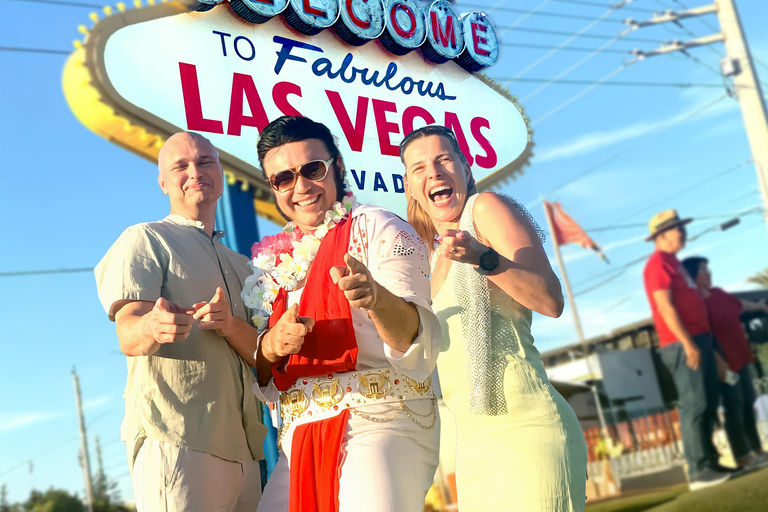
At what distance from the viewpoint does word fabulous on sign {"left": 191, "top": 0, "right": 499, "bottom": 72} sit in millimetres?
3195

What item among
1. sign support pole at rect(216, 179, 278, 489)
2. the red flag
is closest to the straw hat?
the red flag

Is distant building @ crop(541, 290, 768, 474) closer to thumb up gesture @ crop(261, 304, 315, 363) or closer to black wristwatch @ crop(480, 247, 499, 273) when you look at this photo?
black wristwatch @ crop(480, 247, 499, 273)

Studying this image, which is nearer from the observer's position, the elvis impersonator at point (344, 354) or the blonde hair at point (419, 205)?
the elvis impersonator at point (344, 354)

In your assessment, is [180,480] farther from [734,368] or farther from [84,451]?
[84,451]

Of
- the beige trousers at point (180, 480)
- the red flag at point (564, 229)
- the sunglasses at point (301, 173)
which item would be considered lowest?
the beige trousers at point (180, 480)

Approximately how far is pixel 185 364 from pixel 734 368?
32.1 ft

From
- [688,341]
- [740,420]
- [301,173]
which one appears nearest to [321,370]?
[301,173]

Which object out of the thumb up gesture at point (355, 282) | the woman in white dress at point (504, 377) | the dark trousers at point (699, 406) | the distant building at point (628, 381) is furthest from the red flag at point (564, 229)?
the thumb up gesture at point (355, 282)

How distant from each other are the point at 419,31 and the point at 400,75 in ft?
0.81

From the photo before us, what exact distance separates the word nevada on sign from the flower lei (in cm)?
126

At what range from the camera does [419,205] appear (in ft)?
8.30

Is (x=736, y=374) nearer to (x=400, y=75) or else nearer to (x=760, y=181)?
(x=760, y=181)

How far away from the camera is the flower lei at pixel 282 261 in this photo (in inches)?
71.7

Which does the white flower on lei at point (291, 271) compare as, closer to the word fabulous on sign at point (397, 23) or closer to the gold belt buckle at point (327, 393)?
the gold belt buckle at point (327, 393)
